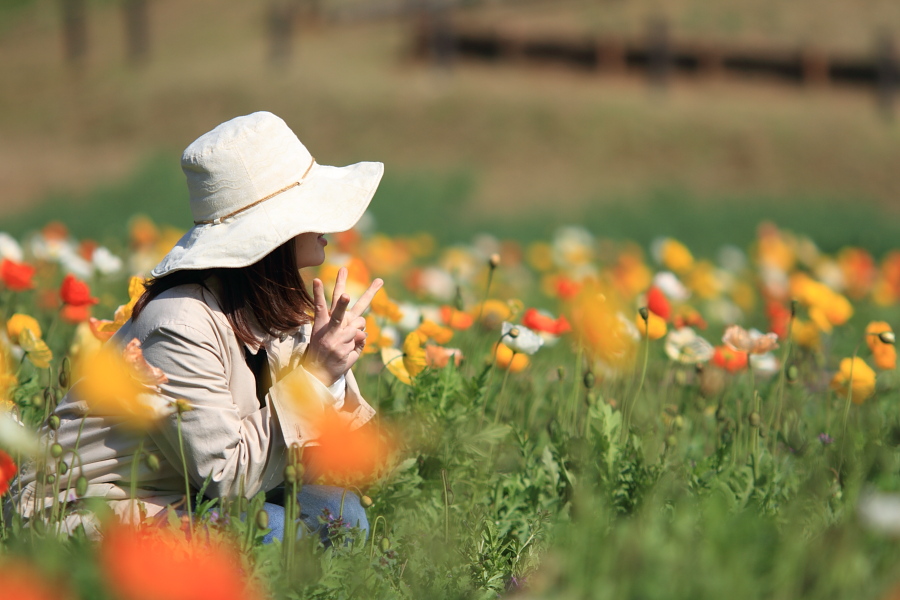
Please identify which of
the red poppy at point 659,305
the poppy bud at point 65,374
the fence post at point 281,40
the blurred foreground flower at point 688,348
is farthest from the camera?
the fence post at point 281,40

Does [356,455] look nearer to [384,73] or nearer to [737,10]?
[384,73]

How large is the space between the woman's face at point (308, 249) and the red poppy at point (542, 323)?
2.34ft

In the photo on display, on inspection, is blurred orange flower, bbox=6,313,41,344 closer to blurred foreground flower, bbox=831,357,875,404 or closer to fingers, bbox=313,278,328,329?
fingers, bbox=313,278,328,329

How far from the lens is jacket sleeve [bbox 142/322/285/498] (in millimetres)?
1831

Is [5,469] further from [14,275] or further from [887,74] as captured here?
[887,74]

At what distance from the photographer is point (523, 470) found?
8.10ft

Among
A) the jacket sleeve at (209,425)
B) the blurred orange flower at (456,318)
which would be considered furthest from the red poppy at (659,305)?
the jacket sleeve at (209,425)

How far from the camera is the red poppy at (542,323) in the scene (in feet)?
8.59

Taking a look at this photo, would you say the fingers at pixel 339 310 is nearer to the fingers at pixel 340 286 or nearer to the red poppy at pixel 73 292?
the fingers at pixel 340 286

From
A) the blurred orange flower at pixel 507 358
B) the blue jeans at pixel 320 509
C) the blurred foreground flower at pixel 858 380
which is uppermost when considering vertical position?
the blurred foreground flower at pixel 858 380

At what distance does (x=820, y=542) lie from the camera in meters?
1.52

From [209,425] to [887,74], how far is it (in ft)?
56.5

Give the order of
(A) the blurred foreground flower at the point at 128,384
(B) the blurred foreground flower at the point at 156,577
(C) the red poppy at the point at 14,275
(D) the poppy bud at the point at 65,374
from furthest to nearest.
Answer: (C) the red poppy at the point at 14,275, (D) the poppy bud at the point at 65,374, (A) the blurred foreground flower at the point at 128,384, (B) the blurred foreground flower at the point at 156,577

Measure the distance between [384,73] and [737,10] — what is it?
7114 millimetres
